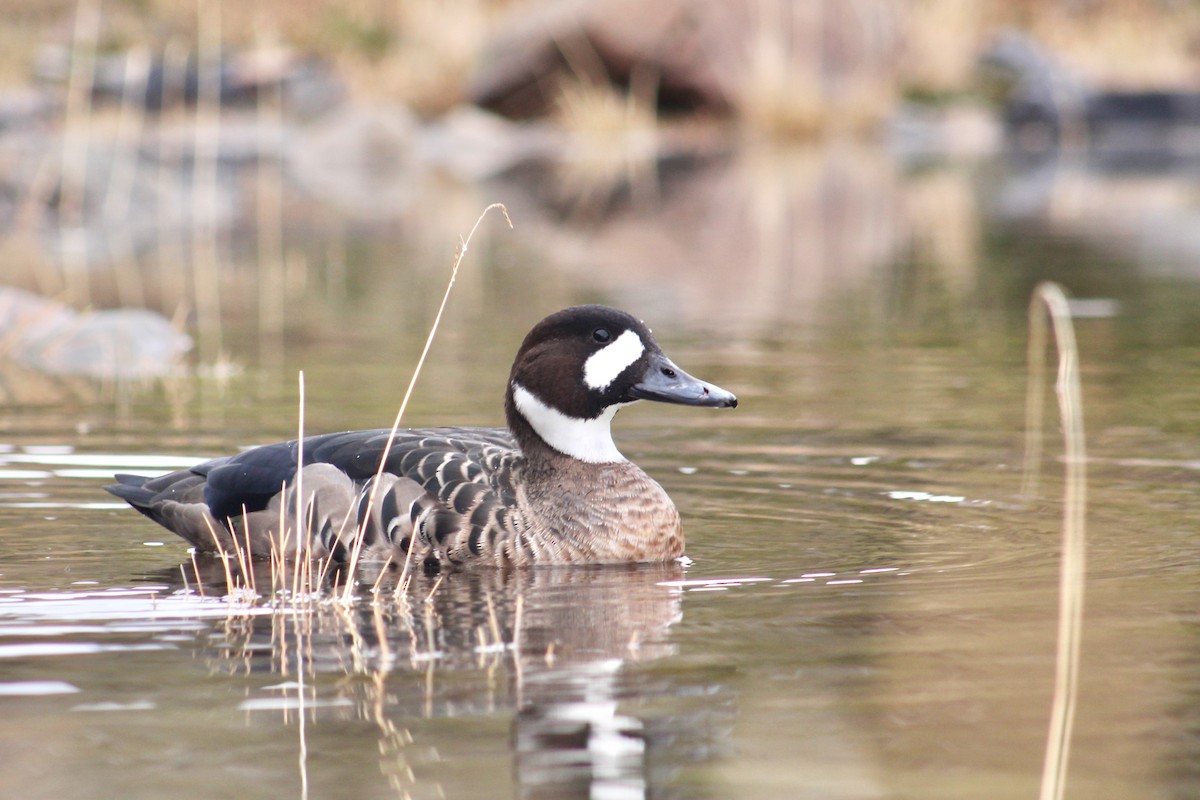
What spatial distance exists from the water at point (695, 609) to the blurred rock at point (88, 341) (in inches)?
13.1

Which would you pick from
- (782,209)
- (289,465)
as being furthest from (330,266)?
(289,465)

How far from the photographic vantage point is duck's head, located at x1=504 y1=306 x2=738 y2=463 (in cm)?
725

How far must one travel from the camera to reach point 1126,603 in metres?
6.20

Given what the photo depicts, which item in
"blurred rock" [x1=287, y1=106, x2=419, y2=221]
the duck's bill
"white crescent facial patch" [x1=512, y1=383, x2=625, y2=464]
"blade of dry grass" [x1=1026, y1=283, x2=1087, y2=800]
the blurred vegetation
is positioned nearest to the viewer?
"blade of dry grass" [x1=1026, y1=283, x2=1087, y2=800]

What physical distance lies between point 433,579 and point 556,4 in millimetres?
30166

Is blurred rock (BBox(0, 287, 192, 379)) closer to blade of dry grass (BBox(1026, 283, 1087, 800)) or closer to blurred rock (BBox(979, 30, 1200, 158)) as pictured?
blade of dry grass (BBox(1026, 283, 1087, 800))

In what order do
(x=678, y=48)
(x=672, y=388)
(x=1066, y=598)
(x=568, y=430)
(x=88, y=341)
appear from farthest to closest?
1. (x=678, y=48)
2. (x=88, y=341)
3. (x=568, y=430)
4. (x=672, y=388)
5. (x=1066, y=598)

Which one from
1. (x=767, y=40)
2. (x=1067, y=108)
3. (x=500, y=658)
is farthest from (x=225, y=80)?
(x=500, y=658)

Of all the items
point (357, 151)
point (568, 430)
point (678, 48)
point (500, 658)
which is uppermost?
point (678, 48)

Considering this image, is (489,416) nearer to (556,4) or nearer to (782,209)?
(782,209)

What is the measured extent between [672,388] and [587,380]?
296 millimetres

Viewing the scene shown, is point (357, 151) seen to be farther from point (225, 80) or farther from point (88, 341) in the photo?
point (88, 341)

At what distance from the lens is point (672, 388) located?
23.7ft

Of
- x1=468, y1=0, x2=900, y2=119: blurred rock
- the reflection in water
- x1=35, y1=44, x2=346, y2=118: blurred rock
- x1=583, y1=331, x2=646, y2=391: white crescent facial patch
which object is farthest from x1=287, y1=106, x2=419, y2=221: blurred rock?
the reflection in water
